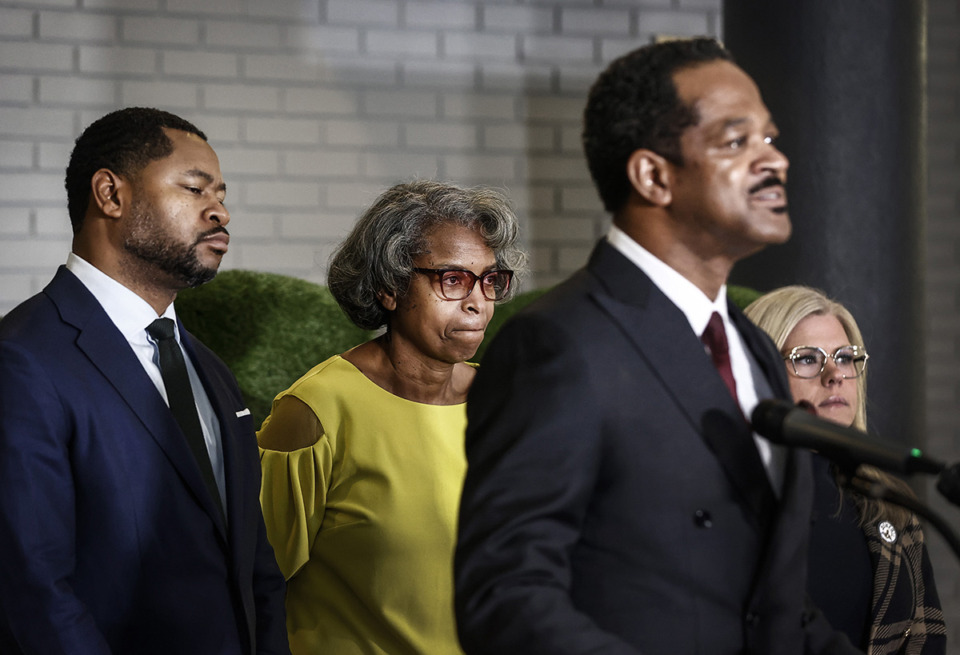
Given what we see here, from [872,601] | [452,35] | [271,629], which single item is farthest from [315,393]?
[452,35]

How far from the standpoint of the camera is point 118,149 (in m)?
1.99

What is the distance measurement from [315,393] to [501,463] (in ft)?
3.70

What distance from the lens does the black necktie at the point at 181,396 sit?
6.22 ft

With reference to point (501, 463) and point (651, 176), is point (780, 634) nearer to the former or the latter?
point (501, 463)

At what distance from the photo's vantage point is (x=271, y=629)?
6.70 feet

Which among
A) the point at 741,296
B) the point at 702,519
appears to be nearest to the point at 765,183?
the point at 702,519

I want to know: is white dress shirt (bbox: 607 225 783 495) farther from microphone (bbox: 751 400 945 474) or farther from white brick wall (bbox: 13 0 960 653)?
white brick wall (bbox: 13 0 960 653)

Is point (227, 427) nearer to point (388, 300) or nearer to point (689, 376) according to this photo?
point (388, 300)

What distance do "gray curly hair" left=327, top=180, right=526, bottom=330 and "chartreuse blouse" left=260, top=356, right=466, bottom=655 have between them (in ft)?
0.69

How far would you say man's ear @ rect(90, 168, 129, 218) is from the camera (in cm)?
196

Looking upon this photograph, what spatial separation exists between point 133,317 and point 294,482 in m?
0.43

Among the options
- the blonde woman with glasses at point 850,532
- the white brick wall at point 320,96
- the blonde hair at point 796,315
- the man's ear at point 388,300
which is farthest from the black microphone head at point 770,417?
the white brick wall at point 320,96

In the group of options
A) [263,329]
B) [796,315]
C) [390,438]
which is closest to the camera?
[390,438]

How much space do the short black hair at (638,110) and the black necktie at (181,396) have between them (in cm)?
100
